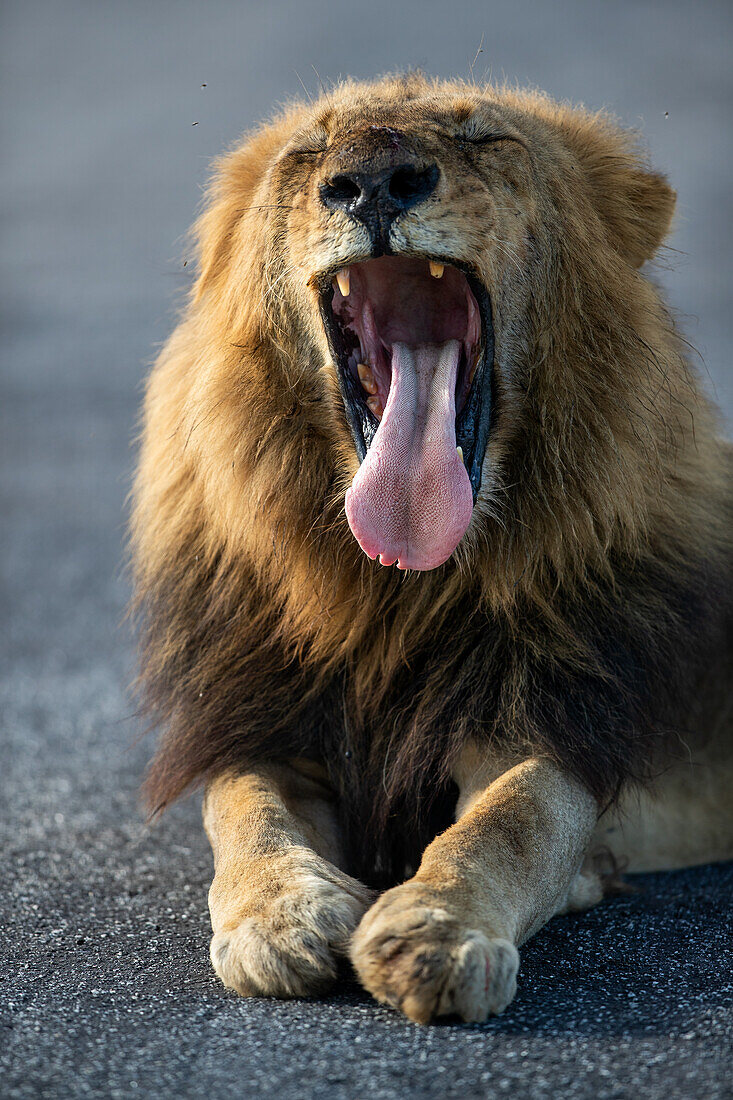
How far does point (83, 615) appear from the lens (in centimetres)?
682

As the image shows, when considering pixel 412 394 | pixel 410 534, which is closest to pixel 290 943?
pixel 410 534

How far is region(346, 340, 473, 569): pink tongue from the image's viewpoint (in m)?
2.73

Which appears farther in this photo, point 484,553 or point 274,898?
point 484,553

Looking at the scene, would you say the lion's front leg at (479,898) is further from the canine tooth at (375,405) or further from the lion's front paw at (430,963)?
the canine tooth at (375,405)

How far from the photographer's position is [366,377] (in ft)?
9.68

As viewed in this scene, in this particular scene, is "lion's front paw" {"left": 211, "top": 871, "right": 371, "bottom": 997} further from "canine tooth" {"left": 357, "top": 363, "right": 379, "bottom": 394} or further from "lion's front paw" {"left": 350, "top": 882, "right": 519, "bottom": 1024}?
"canine tooth" {"left": 357, "top": 363, "right": 379, "bottom": 394}

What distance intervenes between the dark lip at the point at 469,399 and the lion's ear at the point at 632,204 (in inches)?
17.4

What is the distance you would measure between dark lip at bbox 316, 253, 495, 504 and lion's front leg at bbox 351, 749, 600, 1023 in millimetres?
658

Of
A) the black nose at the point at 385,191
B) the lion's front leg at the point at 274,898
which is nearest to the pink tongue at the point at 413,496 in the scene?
the black nose at the point at 385,191

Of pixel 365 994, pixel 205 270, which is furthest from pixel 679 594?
pixel 205 270

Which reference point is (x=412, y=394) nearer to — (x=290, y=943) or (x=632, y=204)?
(x=632, y=204)

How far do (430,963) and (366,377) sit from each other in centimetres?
135

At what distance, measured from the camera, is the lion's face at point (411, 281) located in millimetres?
2592

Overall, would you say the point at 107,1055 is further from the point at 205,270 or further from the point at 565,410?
the point at 205,270
